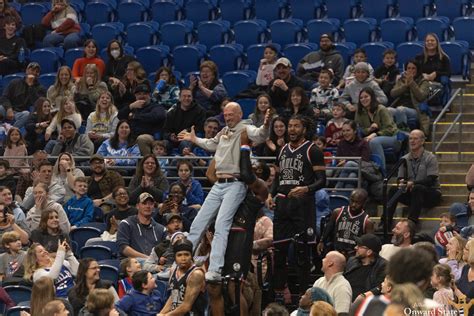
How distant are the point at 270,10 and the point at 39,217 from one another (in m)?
6.10

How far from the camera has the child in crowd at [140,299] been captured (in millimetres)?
12094

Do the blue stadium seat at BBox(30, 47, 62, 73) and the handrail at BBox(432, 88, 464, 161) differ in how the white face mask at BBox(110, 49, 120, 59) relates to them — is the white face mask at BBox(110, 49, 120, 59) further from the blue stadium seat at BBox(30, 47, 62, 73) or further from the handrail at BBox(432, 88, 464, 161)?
the handrail at BBox(432, 88, 464, 161)

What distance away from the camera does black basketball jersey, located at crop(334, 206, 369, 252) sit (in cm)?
1338

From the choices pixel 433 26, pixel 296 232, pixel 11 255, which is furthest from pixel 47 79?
pixel 296 232

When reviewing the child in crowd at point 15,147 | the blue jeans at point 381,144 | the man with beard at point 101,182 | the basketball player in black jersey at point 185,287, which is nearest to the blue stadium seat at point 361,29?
the blue jeans at point 381,144

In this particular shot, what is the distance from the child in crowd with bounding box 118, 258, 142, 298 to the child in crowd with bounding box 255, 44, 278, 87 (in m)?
4.95

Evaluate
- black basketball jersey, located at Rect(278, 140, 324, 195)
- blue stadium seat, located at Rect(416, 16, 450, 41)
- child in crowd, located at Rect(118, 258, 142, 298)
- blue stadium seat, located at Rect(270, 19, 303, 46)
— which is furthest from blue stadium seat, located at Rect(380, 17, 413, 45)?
child in crowd, located at Rect(118, 258, 142, 298)

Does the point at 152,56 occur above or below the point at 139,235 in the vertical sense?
above

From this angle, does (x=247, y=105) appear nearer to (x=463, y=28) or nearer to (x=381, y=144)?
(x=381, y=144)

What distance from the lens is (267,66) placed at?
17.4 meters

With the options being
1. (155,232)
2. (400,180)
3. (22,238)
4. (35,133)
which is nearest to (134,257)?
(155,232)

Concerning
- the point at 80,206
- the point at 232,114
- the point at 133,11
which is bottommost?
the point at 80,206

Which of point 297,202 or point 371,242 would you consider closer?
point 371,242

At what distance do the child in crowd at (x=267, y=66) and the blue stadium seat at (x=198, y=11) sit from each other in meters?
2.75
